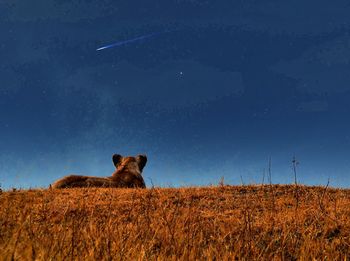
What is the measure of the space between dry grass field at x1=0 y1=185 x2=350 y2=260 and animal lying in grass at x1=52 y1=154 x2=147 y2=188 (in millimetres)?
2622

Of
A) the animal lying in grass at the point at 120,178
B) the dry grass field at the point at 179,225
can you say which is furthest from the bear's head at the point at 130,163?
the dry grass field at the point at 179,225

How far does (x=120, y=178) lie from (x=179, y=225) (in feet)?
38.9

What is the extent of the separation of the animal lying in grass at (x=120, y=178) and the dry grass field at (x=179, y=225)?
2622 millimetres

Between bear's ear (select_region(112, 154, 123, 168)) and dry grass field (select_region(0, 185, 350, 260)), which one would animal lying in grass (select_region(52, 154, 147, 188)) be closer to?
bear's ear (select_region(112, 154, 123, 168))

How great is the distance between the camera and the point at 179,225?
5.75m

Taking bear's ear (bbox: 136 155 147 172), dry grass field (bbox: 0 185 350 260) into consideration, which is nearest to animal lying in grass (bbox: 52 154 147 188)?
bear's ear (bbox: 136 155 147 172)

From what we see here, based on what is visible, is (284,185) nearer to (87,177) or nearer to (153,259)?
(87,177)

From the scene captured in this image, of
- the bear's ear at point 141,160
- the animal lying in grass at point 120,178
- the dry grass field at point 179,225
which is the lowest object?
the dry grass field at point 179,225

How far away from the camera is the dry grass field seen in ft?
13.2

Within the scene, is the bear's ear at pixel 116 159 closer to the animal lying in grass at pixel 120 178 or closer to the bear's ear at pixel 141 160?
the animal lying in grass at pixel 120 178

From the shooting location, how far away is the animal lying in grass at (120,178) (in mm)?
15477

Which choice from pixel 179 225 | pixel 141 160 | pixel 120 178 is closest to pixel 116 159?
pixel 141 160

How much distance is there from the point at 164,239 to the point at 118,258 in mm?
1875

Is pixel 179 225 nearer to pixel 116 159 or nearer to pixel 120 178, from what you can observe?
pixel 120 178
